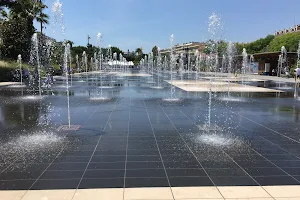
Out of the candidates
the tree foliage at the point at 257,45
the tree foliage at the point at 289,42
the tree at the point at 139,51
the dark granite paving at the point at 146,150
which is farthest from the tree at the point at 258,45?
the dark granite paving at the point at 146,150

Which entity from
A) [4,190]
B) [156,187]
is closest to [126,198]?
[156,187]

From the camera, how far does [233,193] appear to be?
148 inches

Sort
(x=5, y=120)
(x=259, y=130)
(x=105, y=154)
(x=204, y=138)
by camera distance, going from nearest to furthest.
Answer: (x=105, y=154) → (x=204, y=138) → (x=259, y=130) → (x=5, y=120)


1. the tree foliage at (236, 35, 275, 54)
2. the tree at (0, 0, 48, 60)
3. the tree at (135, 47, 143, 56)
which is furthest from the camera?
the tree at (135, 47, 143, 56)

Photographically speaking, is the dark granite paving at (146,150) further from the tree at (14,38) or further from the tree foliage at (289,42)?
the tree foliage at (289,42)

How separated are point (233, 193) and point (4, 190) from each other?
2.95 metres

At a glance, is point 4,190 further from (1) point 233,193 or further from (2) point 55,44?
(2) point 55,44

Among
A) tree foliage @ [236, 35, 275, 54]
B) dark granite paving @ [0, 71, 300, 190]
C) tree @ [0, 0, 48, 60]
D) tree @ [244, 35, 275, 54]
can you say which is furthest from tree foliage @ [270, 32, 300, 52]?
dark granite paving @ [0, 71, 300, 190]

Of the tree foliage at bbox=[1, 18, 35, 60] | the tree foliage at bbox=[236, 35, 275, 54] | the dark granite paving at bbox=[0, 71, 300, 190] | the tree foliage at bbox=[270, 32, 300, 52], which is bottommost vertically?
the dark granite paving at bbox=[0, 71, 300, 190]

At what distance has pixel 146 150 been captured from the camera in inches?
217

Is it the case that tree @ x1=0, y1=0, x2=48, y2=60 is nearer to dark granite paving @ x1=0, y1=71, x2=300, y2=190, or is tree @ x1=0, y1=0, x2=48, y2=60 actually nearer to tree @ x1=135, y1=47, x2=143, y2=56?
dark granite paving @ x1=0, y1=71, x2=300, y2=190

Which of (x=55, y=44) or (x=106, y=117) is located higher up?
(x=55, y=44)

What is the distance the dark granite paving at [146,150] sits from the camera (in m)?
4.20

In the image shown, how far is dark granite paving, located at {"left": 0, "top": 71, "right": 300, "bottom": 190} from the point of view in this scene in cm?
420
